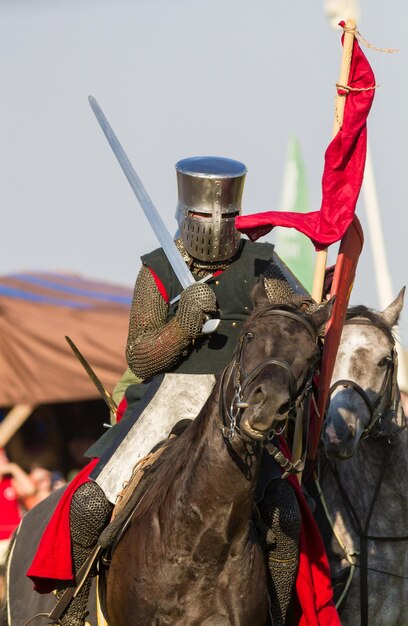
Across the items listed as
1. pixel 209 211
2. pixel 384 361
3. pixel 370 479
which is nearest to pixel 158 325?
pixel 209 211

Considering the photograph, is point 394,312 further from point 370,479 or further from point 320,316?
point 320,316

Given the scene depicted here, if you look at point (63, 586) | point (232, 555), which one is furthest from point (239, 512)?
point (63, 586)

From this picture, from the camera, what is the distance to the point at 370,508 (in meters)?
8.84

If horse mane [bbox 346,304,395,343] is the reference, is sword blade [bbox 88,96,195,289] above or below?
above

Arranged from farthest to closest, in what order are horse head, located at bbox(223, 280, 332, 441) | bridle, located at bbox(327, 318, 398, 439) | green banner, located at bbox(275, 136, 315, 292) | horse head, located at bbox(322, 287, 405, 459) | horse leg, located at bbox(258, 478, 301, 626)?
green banner, located at bbox(275, 136, 315, 292), bridle, located at bbox(327, 318, 398, 439), horse head, located at bbox(322, 287, 405, 459), horse leg, located at bbox(258, 478, 301, 626), horse head, located at bbox(223, 280, 332, 441)

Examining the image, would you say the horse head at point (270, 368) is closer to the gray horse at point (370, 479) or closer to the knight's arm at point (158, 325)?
the knight's arm at point (158, 325)

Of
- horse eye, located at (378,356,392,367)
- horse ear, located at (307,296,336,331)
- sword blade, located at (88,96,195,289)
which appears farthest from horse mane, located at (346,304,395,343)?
horse ear, located at (307,296,336,331)

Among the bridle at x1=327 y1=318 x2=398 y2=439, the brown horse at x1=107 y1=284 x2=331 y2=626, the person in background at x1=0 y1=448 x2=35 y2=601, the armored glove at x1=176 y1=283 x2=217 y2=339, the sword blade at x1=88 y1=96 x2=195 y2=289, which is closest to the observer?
the brown horse at x1=107 y1=284 x2=331 y2=626

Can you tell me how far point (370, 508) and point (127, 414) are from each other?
→ 1939mm

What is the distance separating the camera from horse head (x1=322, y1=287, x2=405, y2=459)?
8.08 m

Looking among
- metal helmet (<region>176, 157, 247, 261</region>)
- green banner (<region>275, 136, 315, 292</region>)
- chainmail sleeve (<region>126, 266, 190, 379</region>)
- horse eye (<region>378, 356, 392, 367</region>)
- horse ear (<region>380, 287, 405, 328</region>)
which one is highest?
metal helmet (<region>176, 157, 247, 261</region>)

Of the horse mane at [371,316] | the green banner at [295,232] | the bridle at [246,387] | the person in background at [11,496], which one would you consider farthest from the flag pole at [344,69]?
the green banner at [295,232]

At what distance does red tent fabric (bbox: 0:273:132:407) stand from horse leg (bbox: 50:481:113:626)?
694 centimetres

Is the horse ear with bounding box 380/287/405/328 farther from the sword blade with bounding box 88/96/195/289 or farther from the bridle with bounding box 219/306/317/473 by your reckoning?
the bridle with bounding box 219/306/317/473
